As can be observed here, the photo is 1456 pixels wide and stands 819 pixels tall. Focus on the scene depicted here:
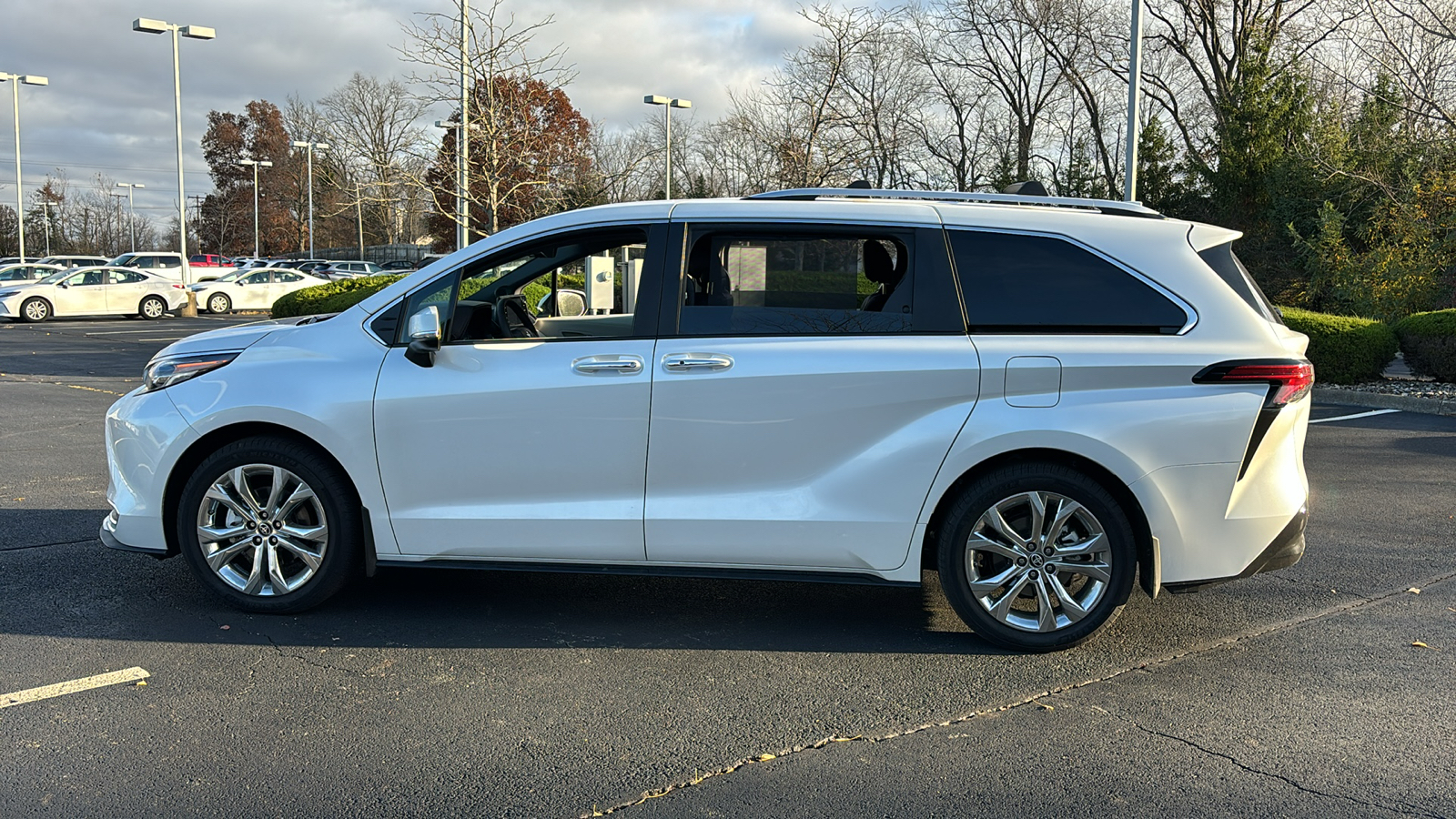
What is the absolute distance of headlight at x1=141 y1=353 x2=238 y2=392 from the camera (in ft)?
16.4

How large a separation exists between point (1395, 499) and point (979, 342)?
4.88 m

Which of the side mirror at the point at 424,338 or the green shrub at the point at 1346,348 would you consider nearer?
the side mirror at the point at 424,338

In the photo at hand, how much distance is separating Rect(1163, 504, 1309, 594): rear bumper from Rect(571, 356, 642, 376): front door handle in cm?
225

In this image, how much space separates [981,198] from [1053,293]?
59 cm

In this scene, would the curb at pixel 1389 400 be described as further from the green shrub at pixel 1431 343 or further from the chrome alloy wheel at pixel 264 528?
the chrome alloy wheel at pixel 264 528

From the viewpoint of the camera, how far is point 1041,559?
4551 mm

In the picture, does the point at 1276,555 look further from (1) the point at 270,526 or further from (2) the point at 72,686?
(2) the point at 72,686

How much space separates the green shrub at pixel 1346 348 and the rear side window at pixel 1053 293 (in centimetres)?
1123

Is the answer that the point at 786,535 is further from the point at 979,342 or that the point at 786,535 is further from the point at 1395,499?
the point at 1395,499

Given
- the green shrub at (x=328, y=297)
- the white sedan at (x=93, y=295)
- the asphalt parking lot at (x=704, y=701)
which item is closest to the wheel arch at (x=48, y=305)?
the white sedan at (x=93, y=295)

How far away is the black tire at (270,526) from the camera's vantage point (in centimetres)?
483

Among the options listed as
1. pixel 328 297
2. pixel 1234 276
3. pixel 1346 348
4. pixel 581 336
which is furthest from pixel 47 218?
pixel 1234 276

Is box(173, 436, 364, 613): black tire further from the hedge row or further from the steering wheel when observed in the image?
the hedge row

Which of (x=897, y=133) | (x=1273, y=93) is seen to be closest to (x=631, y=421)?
(x=1273, y=93)
